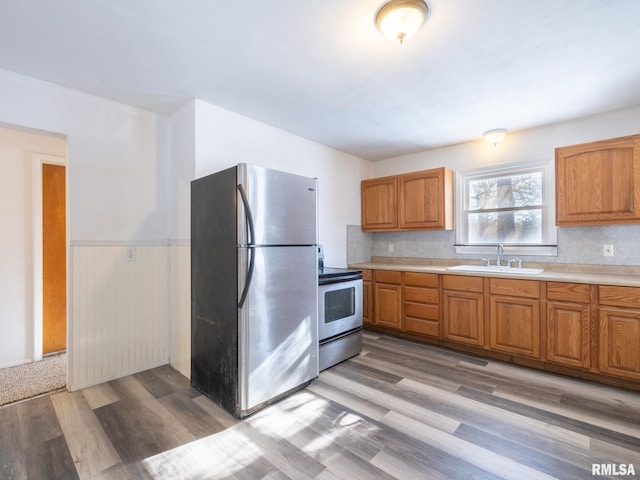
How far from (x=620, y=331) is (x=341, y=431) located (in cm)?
226

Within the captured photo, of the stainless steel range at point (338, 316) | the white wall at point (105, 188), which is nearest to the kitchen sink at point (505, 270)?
the stainless steel range at point (338, 316)

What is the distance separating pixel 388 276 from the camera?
3.62 m

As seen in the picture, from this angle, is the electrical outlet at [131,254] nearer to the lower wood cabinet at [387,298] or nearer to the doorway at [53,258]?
the doorway at [53,258]

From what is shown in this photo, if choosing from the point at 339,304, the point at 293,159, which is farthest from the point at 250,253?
the point at 293,159

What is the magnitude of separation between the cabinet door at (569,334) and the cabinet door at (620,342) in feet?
0.31

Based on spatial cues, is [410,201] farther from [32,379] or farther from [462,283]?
[32,379]

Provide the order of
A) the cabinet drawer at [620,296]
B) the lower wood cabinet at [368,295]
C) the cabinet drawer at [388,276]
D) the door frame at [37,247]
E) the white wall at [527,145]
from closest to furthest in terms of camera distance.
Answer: the cabinet drawer at [620,296], the white wall at [527,145], the door frame at [37,247], the cabinet drawer at [388,276], the lower wood cabinet at [368,295]

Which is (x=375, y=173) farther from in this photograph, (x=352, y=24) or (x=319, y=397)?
(x=319, y=397)

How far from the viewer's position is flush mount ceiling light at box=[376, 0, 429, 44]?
150 centimetres

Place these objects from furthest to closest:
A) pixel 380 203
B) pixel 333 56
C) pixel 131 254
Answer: pixel 380 203 < pixel 131 254 < pixel 333 56

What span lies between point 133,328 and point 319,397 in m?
1.72

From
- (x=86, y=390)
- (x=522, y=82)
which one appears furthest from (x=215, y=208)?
(x=522, y=82)

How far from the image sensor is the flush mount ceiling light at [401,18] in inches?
58.9

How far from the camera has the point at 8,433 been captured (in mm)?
1830
